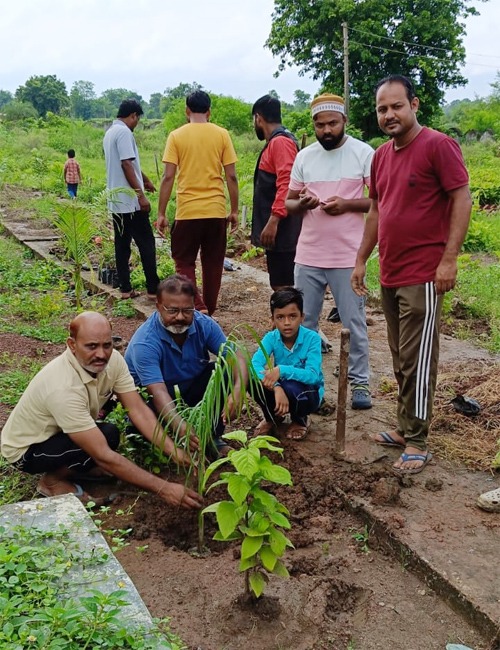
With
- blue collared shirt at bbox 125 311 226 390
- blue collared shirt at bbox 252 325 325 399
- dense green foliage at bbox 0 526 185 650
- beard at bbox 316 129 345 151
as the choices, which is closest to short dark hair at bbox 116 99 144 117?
beard at bbox 316 129 345 151

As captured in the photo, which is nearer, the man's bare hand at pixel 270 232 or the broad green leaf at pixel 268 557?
the broad green leaf at pixel 268 557

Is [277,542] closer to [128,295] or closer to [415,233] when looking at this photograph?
[415,233]

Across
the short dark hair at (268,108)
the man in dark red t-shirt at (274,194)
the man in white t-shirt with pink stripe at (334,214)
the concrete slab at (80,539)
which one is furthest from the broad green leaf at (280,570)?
the short dark hair at (268,108)

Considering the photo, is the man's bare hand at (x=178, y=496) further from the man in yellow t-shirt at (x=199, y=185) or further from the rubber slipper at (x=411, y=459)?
the man in yellow t-shirt at (x=199, y=185)

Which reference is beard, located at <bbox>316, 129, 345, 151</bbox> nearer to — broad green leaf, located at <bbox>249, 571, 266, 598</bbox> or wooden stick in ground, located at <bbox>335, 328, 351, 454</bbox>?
wooden stick in ground, located at <bbox>335, 328, 351, 454</bbox>

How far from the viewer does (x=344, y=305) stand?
13.9 ft

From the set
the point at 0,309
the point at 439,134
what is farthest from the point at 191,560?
the point at 0,309

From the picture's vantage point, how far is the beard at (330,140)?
408cm

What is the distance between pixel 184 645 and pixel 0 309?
5180 millimetres

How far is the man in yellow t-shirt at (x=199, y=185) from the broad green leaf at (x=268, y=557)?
313cm

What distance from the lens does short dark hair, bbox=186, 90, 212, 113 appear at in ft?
17.1

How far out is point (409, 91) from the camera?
130 inches

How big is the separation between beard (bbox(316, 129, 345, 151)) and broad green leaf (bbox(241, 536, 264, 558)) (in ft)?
8.68

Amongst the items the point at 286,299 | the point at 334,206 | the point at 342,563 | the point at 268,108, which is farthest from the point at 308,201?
the point at 342,563
